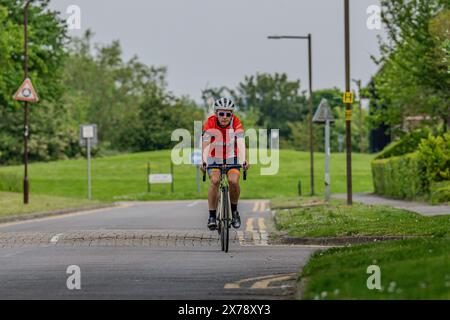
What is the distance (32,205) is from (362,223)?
18.2 metres

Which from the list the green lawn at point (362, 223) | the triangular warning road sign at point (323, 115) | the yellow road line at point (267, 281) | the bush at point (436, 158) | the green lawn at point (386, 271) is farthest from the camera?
the triangular warning road sign at point (323, 115)

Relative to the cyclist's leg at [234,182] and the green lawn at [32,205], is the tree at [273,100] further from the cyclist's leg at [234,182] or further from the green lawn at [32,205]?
the cyclist's leg at [234,182]

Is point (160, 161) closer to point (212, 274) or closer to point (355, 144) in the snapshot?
point (355, 144)

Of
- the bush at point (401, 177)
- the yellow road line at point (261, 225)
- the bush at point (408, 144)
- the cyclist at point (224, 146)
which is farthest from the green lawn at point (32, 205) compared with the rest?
the cyclist at point (224, 146)

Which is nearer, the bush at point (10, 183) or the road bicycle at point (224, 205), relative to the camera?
the road bicycle at point (224, 205)

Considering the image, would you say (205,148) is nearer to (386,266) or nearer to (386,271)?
(386,266)

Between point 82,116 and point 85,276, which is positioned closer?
point 85,276

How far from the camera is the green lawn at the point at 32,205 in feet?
106

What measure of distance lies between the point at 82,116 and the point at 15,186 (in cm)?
6201

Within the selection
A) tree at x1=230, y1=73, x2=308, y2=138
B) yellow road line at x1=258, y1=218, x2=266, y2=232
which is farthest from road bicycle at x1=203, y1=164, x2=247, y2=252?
tree at x1=230, y1=73, x2=308, y2=138

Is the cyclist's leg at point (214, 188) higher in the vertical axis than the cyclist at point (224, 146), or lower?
lower
